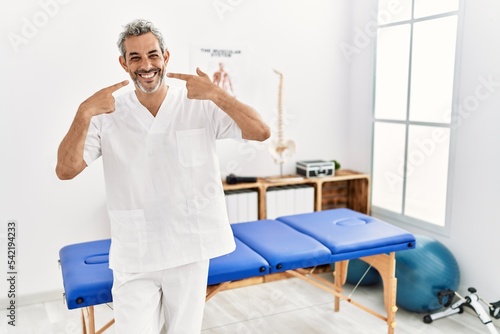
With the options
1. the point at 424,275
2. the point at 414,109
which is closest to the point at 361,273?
the point at 424,275

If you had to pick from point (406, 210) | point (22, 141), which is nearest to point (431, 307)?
point (406, 210)

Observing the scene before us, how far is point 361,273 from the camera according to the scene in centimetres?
340

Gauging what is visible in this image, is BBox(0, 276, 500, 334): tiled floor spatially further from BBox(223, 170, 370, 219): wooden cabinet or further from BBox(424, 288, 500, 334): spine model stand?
BBox(223, 170, 370, 219): wooden cabinet

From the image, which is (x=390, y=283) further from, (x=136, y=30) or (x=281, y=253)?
(x=136, y=30)

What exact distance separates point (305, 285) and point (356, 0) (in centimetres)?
222

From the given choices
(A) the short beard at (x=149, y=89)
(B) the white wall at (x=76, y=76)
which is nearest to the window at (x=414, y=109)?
(B) the white wall at (x=76, y=76)

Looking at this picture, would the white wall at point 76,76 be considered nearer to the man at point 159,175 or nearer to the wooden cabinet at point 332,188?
the wooden cabinet at point 332,188

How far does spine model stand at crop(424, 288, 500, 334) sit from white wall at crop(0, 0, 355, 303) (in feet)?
5.01

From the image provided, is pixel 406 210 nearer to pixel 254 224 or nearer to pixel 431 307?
pixel 431 307

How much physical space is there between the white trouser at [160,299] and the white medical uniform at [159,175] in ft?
0.12

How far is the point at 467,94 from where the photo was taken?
A: 3.03m

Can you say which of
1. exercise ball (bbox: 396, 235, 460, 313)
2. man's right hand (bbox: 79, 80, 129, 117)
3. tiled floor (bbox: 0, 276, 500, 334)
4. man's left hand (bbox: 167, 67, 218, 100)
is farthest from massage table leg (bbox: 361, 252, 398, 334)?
man's right hand (bbox: 79, 80, 129, 117)

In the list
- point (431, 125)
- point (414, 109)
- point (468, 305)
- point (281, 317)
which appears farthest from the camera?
point (414, 109)

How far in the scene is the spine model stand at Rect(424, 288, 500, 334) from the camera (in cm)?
272
